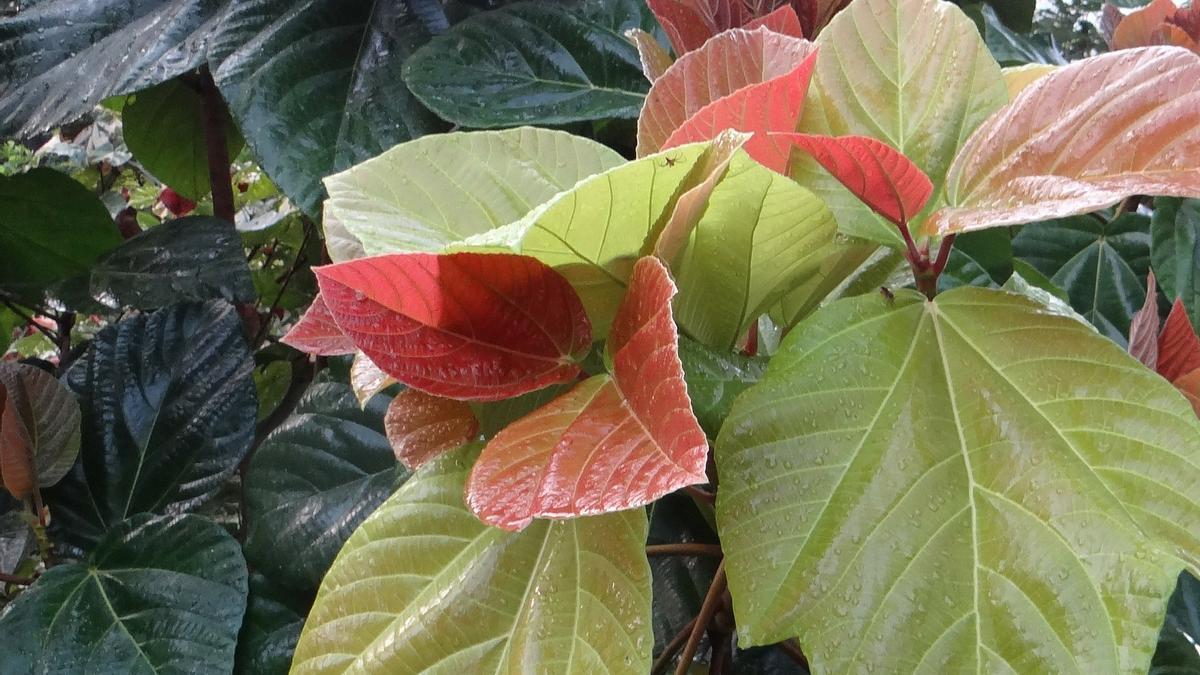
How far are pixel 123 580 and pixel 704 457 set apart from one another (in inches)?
26.2

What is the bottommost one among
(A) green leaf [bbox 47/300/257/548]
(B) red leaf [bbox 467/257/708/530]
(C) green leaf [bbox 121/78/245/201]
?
(A) green leaf [bbox 47/300/257/548]

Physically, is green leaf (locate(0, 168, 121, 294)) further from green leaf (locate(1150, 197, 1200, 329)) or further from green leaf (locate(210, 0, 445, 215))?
green leaf (locate(1150, 197, 1200, 329))

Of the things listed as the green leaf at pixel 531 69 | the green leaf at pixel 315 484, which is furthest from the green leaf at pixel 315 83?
the green leaf at pixel 315 484

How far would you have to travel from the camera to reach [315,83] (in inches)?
25.4

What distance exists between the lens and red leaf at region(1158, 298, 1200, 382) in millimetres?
393

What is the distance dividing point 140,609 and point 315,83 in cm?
46

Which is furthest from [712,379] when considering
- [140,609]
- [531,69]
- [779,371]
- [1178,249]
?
[1178,249]

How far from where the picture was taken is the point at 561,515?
212mm

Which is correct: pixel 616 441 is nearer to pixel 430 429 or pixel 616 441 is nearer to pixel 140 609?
pixel 430 429

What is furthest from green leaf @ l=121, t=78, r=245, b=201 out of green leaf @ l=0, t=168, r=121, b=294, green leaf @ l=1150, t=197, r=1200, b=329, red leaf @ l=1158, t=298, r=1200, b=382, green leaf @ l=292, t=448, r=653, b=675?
green leaf @ l=1150, t=197, r=1200, b=329

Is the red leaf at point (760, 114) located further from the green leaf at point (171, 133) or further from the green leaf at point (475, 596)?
the green leaf at point (171, 133)

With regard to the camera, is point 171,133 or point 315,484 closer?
point 315,484

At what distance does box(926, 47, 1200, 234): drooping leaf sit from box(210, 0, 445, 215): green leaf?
0.45 meters

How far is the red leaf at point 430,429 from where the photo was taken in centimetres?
33
